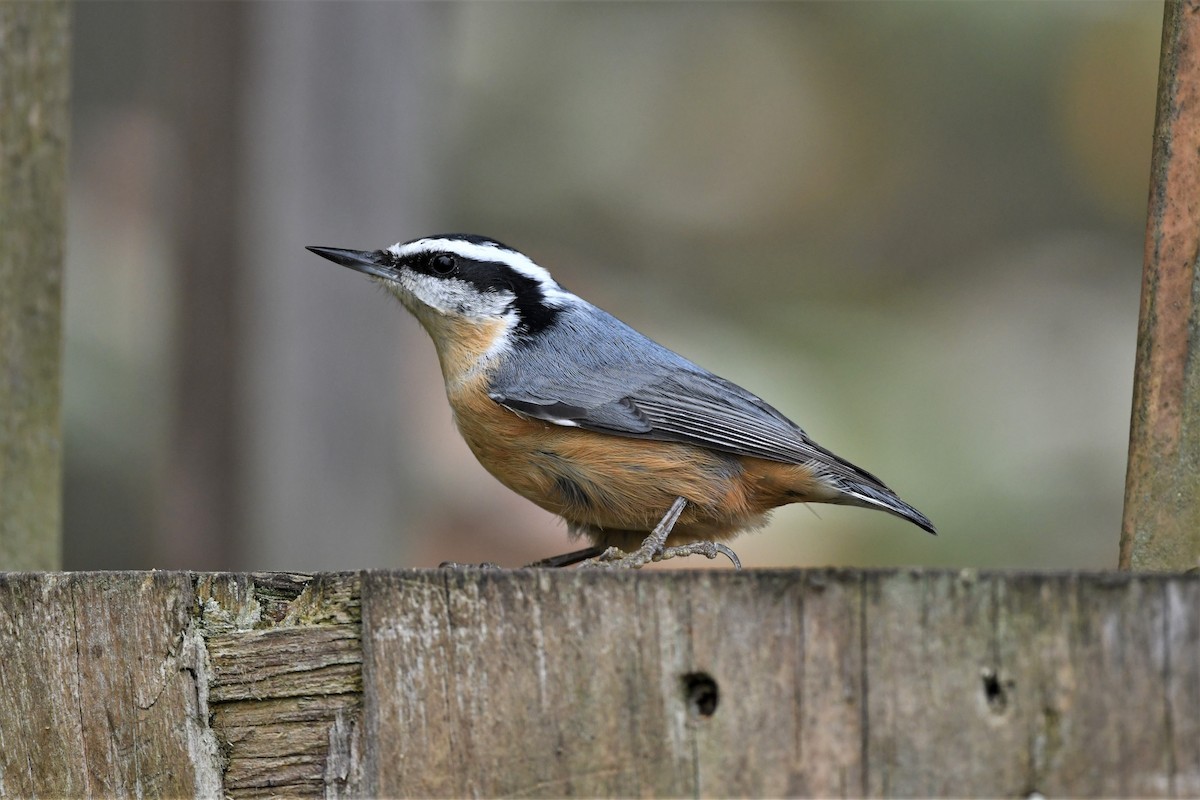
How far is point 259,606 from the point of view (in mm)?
2691

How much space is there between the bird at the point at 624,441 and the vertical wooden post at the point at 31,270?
1240 millimetres

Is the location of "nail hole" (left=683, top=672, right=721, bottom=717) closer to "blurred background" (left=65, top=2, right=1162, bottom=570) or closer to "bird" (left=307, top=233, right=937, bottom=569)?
"bird" (left=307, top=233, right=937, bottom=569)

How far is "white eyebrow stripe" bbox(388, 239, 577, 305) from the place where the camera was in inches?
199

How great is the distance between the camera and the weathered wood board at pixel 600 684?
6.87 feet

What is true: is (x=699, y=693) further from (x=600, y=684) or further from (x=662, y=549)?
(x=662, y=549)

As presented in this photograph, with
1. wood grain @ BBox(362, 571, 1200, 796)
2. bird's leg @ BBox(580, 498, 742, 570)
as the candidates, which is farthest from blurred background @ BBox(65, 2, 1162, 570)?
wood grain @ BBox(362, 571, 1200, 796)

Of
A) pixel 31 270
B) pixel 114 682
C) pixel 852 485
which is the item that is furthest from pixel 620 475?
pixel 114 682

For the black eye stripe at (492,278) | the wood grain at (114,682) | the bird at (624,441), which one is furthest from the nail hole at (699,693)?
the black eye stripe at (492,278)

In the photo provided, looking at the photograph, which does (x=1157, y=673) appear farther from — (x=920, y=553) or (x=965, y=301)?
(x=965, y=301)

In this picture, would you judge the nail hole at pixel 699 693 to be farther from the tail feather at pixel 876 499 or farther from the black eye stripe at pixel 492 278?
the black eye stripe at pixel 492 278

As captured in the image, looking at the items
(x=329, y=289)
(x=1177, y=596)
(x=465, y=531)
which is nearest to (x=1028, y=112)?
(x=465, y=531)

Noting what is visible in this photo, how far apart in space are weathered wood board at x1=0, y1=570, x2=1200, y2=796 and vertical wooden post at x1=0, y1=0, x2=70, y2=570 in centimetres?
118

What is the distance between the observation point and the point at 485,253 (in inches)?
200

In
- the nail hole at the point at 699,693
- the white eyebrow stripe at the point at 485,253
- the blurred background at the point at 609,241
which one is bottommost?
the nail hole at the point at 699,693
